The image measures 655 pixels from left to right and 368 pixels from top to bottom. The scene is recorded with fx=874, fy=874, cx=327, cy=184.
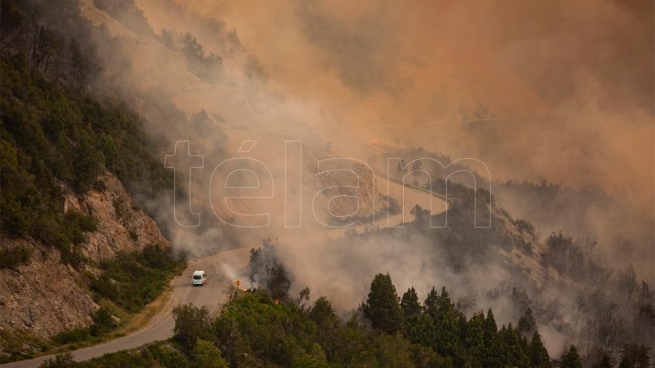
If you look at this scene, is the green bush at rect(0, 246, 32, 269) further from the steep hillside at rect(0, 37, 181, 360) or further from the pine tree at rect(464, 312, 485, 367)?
the pine tree at rect(464, 312, 485, 367)

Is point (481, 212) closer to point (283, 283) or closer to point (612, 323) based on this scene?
point (612, 323)

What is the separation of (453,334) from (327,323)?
35.8 feet

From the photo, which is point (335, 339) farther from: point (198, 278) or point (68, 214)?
point (68, 214)

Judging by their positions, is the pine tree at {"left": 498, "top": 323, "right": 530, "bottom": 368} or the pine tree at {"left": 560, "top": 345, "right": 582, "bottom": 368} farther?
the pine tree at {"left": 560, "top": 345, "right": 582, "bottom": 368}

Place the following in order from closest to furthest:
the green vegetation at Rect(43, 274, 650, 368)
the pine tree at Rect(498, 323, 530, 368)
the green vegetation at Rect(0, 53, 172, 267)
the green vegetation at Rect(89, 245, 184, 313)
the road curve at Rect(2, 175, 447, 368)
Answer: the road curve at Rect(2, 175, 447, 368) < the green vegetation at Rect(43, 274, 650, 368) < the green vegetation at Rect(0, 53, 172, 267) < the green vegetation at Rect(89, 245, 184, 313) < the pine tree at Rect(498, 323, 530, 368)

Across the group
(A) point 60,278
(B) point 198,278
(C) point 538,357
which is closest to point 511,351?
(C) point 538,357

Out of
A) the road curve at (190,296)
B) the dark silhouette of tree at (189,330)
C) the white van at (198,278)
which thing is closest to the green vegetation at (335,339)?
the dark silhouette of tree at (189,330)

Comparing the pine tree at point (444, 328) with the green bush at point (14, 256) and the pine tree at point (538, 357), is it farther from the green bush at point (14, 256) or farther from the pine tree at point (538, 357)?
the green bush at point (14, 256)

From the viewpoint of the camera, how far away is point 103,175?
59969 mm

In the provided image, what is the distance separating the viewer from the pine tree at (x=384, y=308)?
60.3 metres

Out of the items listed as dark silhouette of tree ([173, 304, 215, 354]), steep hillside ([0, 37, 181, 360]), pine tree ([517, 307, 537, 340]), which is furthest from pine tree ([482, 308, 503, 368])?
dark silhouette of tree ([173, 304, 215, 354])

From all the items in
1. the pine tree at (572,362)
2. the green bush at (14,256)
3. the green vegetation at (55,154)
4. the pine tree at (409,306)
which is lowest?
the pine tree at (572,362)

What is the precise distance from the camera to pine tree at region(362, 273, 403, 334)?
60.3 meters

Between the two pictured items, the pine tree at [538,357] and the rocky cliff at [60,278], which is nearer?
the rocky cliff at [60,278]
